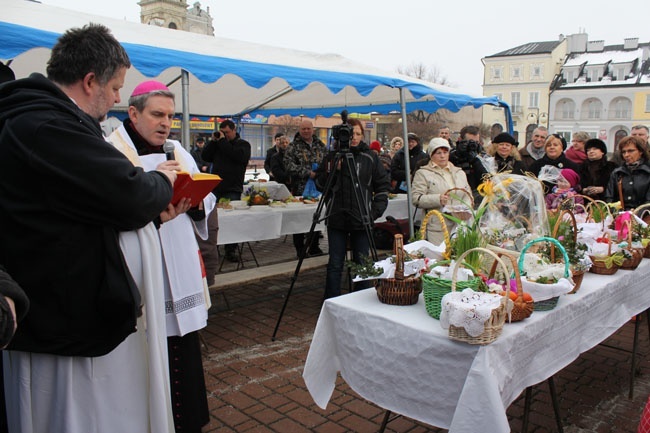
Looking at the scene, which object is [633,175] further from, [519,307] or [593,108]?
[593,108]

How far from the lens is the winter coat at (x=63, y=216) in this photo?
1.45 metres

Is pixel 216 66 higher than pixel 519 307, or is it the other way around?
pixel 216 66

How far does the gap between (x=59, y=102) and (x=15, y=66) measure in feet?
17.0

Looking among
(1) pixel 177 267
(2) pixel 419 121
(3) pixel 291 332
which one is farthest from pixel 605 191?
(2) pixel 419 121

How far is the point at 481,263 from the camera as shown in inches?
101

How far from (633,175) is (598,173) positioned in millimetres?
805

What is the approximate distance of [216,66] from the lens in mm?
4922

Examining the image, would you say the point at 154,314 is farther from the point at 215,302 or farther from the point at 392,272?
the point at 215,302

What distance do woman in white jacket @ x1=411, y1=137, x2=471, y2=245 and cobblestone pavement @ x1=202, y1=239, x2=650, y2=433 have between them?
1.52m

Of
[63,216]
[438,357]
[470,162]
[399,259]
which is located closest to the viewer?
[63,216]

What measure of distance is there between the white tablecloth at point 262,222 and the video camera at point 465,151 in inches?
68.1

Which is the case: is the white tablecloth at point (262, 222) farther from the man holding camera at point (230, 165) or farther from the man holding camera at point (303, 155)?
the man holding camera at point (230, 165)

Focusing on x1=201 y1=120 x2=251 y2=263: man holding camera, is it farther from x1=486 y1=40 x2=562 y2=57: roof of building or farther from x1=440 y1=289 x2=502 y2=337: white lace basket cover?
x1=486 y1=40 x2=562 y2=57: roof of building

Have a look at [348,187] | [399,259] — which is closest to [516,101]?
[348,187]
